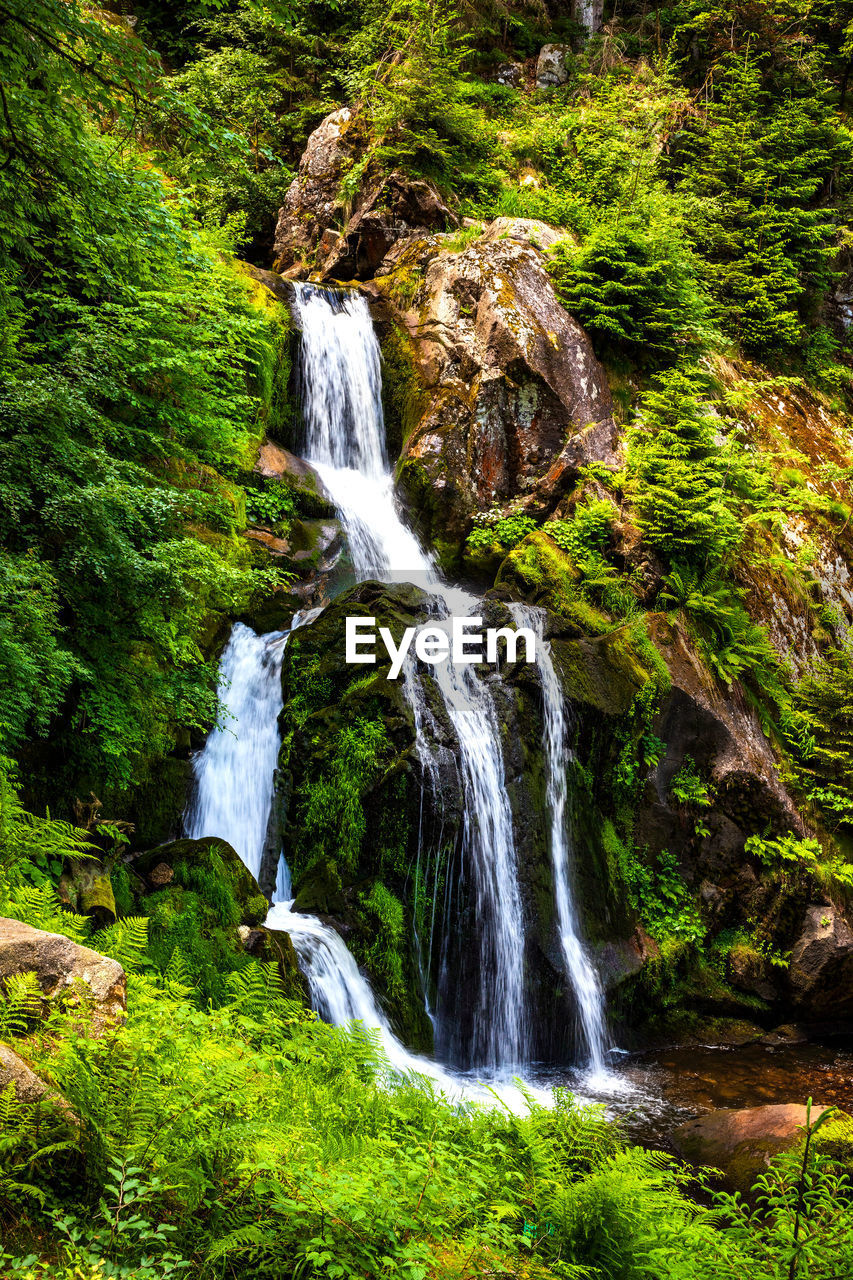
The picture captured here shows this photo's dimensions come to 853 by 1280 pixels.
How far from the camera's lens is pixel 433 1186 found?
245 centimetres

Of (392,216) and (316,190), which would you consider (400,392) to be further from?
(316,190)

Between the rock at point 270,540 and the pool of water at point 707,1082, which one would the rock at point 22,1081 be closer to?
the pool of water at point 707,1082

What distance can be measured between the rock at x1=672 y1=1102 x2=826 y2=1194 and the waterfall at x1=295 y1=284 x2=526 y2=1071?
187 centimetres

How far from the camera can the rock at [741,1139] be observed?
5.39 metres

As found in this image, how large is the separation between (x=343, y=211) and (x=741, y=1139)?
16186 millimetres

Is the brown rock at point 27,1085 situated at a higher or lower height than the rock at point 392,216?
lower

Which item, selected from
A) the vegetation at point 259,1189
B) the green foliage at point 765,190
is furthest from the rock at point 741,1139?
the green foliage at point 765,190

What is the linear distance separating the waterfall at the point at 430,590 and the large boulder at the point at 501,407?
2.20 feet

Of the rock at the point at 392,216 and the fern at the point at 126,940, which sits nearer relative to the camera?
the fern at the point at 126,940

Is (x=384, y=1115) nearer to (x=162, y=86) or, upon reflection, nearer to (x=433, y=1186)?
(x=433, y=1186)

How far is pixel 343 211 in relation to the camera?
15.3 metres

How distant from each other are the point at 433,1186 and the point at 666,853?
7584 millimetres

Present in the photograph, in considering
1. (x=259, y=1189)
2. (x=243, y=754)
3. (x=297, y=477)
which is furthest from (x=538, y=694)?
(x=259, y=1189)

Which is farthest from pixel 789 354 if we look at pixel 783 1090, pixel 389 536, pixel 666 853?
pixel 783 1090
